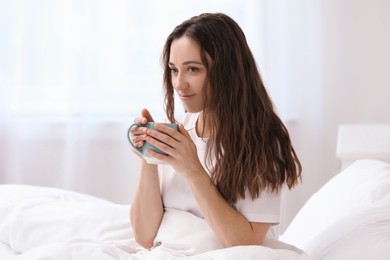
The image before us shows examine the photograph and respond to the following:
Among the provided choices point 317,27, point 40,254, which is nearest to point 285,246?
point 40,254

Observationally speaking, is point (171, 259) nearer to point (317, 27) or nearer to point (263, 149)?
point (263, 149)

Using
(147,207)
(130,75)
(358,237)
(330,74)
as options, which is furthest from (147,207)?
(330,74)

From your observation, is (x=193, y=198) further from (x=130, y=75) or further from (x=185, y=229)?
(x=130, y=75)

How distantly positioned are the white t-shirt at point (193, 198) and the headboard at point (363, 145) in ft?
2.66

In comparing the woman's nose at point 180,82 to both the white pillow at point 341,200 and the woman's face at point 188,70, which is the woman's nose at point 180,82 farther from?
the white pillow at point 341,200

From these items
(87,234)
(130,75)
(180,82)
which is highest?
(180,82)

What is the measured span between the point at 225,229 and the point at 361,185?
57 centimetres

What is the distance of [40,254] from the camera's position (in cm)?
118

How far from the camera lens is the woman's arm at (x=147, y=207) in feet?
→ 4.87

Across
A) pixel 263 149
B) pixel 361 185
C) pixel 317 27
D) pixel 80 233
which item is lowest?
pixel 80 233

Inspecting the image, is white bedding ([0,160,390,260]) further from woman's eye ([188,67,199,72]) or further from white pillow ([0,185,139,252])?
woman's eye ([188,67,199,72])

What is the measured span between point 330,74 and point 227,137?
7.21 feet

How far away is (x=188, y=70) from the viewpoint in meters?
1.38

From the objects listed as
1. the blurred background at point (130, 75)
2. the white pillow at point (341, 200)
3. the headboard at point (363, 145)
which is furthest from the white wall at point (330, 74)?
the white pillow at point (341, 200)
